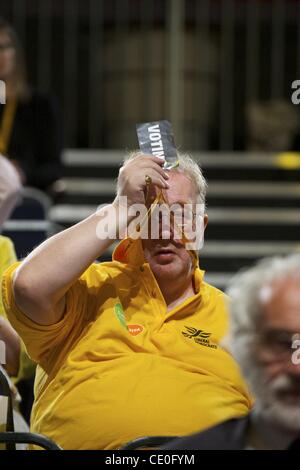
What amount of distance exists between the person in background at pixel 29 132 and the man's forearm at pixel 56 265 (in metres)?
2.15

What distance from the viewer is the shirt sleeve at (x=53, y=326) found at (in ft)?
6.83

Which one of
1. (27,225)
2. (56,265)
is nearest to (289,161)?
(27,225)

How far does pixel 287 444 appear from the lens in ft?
4.72

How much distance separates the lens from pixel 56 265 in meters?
2.01

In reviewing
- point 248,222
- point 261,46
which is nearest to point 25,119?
point 248,222

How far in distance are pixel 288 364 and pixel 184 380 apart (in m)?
0.73

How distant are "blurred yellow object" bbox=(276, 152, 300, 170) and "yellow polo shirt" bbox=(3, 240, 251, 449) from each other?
3.71 m

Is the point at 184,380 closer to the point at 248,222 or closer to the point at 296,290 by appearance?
the point at 296,290

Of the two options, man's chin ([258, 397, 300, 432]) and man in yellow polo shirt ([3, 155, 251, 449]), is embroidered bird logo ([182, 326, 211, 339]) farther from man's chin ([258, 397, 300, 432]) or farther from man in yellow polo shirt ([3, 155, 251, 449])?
man's chin ([258, 397, 300, 432])

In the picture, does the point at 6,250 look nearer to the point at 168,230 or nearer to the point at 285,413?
the point at 168,230

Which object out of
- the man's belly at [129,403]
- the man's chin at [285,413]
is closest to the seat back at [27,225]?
the man's belly at [129,403]

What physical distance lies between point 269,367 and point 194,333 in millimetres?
812

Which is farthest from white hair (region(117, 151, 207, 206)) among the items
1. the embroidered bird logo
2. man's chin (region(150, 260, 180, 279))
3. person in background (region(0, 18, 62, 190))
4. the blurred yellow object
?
the blurred yellow object

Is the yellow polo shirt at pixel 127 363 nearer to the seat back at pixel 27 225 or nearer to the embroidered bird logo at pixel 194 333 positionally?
the embroidered bird logo at pixel 194 333
